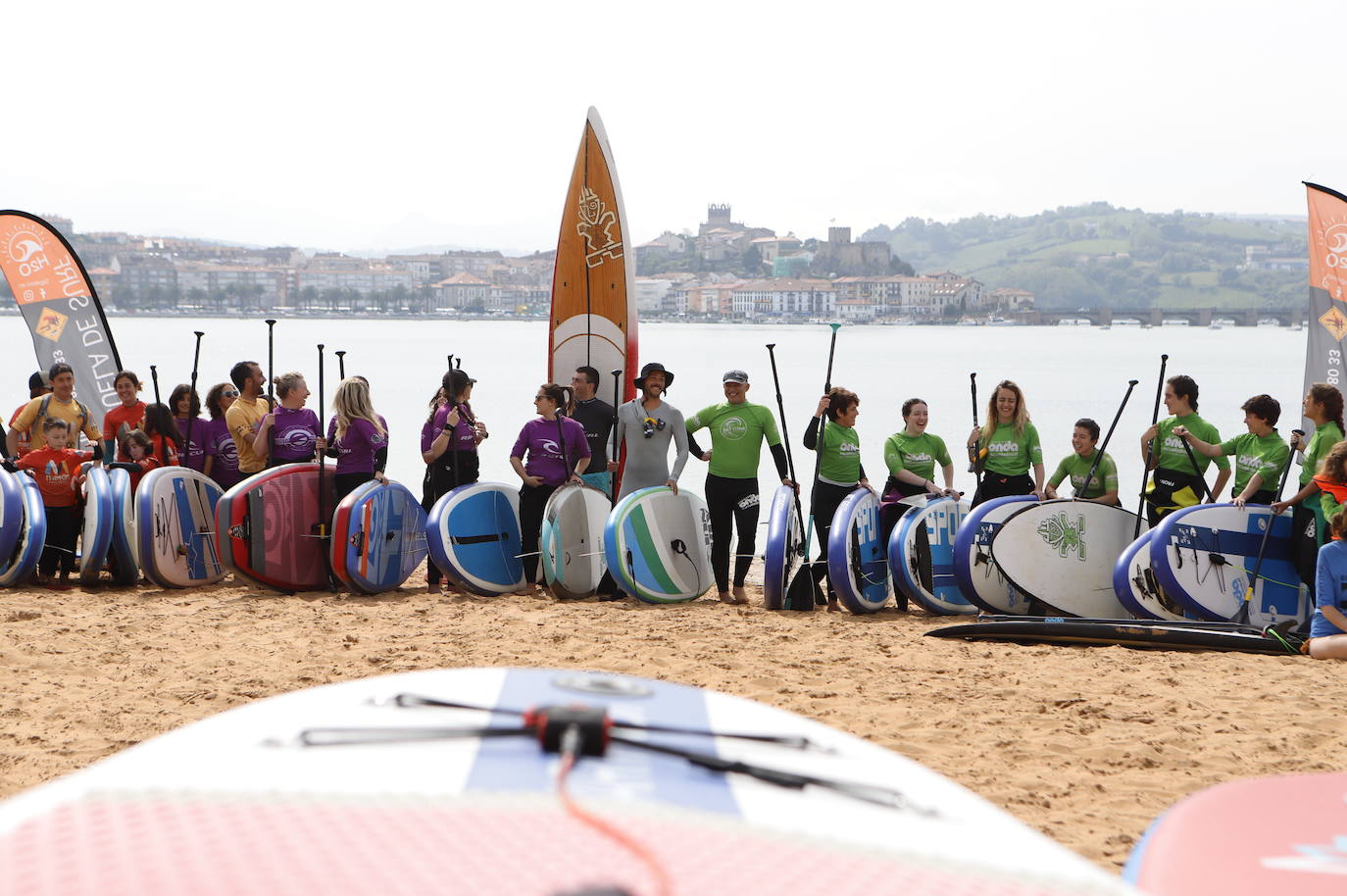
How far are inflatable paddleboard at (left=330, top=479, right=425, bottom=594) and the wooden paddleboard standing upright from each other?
98.4 inches

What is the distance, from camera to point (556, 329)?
970cm

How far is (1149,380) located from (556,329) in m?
40.3

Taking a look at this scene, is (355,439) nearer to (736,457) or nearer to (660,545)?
(660,545)

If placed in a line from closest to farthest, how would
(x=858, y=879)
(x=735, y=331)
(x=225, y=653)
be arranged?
1. (x=858, y=879)
2. (x=225, y=653)
3. (x=735, y=331)

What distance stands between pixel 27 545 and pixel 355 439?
6.09 ft

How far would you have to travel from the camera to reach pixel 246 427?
7.18 m

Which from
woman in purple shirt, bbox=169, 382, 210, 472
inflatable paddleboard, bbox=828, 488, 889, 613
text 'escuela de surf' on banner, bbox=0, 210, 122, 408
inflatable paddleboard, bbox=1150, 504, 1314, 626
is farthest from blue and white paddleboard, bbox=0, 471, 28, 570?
inflatable paddleboard, bbox=1150, 504, 1314, 626

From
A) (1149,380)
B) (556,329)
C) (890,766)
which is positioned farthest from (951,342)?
(890,766)

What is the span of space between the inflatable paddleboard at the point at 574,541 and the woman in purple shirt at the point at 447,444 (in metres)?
0.69

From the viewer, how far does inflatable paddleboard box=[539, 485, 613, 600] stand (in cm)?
692

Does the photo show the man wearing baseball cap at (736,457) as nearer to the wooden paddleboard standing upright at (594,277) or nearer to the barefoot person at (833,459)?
the barefoot person at (833,459)

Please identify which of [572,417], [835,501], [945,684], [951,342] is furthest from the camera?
[951,342]

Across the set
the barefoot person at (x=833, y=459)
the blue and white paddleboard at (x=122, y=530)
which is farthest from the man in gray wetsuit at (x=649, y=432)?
the blue and white paddleboard at (x=122, y=530)

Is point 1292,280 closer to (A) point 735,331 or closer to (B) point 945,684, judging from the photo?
(A) point 735,331
